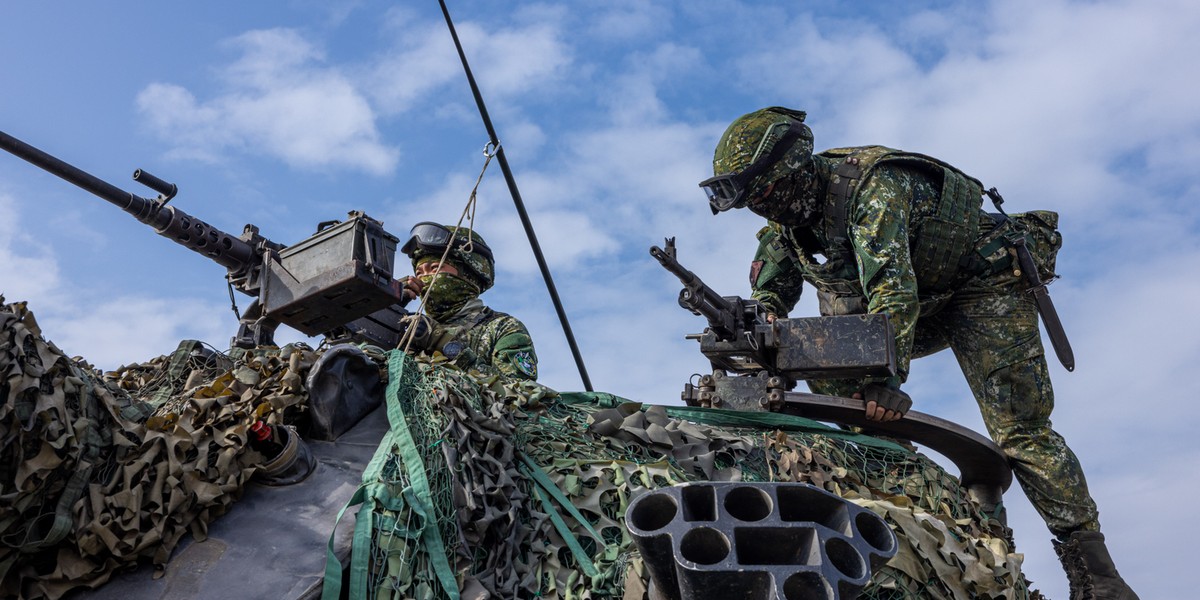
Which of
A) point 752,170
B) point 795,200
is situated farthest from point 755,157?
point 795,200

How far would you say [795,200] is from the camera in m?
8.28

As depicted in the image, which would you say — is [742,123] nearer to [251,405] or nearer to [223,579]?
[251,405]

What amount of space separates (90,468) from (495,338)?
6017mm

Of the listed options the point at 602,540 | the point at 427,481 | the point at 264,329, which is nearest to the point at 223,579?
the point at 427,481

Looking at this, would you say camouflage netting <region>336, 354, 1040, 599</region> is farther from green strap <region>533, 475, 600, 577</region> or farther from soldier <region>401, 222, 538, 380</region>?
soldier <region>401, 222, 538, 380</region>

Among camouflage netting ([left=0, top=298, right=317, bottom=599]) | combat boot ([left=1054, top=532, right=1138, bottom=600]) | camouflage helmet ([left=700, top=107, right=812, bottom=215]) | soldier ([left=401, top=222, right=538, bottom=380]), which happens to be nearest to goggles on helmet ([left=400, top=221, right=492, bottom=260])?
soldier ([left=401, top=222, right=538, bottom=380])

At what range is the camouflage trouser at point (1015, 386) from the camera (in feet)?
24.6

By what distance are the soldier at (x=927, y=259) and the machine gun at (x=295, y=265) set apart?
2364 millimetres

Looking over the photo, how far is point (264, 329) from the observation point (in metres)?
A: 8.03

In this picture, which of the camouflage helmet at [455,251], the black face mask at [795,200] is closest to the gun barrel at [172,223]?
the camouflage helmet at [455,251]

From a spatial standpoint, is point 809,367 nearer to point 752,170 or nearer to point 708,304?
point 708,304

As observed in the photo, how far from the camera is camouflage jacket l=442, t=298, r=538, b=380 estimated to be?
10094mm

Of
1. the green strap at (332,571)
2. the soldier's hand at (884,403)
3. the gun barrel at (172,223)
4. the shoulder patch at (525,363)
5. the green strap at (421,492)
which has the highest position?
the shoulder patch at (525,363)

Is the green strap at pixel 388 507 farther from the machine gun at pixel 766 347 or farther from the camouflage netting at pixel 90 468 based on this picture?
the machine gun at pixel 766 347
